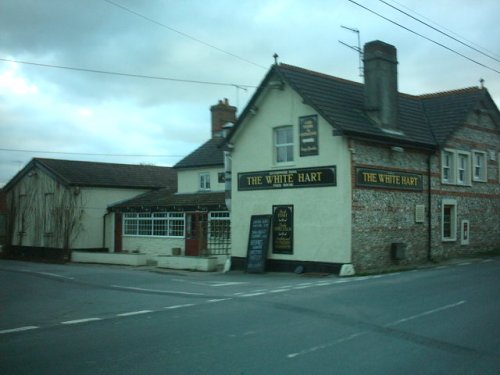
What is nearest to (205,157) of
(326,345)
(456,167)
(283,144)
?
(283,144)

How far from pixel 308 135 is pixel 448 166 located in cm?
781

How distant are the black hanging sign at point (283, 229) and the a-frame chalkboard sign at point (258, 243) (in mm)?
293

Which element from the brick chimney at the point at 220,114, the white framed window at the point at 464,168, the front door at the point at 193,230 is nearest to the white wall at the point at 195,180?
the front door at the point at 193,230

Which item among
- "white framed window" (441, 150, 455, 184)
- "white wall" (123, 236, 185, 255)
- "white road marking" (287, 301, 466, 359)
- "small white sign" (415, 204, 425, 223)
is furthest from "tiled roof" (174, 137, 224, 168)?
"white road marking" (287, 301, 466, 359)

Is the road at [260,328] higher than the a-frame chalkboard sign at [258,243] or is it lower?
lower

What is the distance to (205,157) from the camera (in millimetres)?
34625

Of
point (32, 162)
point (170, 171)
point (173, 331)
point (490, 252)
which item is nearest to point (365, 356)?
point (173, 331)

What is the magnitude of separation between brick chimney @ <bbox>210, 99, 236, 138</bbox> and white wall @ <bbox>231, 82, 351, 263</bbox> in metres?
12.9

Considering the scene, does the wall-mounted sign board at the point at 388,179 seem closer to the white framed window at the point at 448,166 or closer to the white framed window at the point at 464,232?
the white framed window at the point at 448,166

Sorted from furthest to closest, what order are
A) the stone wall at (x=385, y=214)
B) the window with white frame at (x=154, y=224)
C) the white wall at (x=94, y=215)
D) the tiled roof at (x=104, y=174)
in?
the tiled roof at (x=104, y=174) < the white wall at (x=94, y=215) < the window with white frame at (x=154, y=224) < the stone wall at (x=385, y=214)

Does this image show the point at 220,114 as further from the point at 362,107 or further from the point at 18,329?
the point at 18,329

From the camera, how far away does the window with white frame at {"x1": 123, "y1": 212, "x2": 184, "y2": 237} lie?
31.8 meters

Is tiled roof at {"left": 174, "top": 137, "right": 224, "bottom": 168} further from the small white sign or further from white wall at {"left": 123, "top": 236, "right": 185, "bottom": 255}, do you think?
the small white sign

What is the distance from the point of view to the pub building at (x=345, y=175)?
67.7 ft
